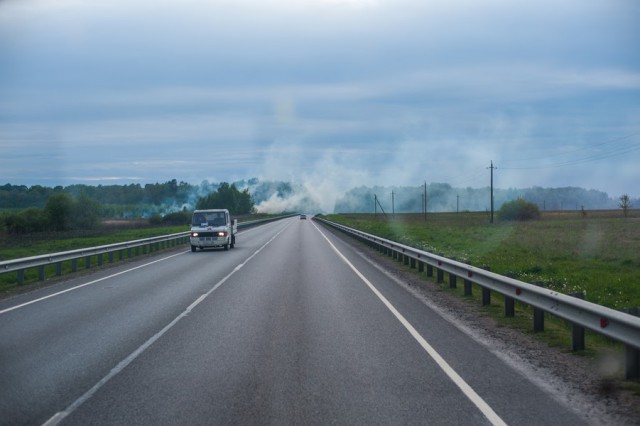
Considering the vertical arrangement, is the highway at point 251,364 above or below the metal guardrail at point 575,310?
below

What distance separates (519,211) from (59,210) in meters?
63.4

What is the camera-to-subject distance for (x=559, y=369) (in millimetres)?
8500

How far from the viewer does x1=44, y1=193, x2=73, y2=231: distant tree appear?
99.7 meters

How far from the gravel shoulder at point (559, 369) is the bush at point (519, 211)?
86731mm

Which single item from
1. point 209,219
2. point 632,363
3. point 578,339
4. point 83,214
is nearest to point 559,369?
point 632,363

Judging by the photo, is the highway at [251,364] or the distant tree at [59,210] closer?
the highway at [251,364]

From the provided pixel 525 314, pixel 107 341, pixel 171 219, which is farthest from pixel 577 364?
pixel 171 219

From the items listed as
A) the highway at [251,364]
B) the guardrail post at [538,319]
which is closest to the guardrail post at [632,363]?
the highway at [251,364]

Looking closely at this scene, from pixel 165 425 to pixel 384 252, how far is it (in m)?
26.0

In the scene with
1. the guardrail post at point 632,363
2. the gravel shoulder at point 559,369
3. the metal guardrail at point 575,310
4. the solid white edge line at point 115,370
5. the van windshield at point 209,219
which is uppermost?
the van windshield at point 209,219

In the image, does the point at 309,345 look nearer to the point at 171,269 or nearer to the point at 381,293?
the point at 381,293

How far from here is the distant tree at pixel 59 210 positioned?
99.7 metres

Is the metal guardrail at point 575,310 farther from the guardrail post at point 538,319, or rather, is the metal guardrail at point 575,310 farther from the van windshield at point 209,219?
the van windshield at point 209,219

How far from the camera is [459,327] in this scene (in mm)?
11719
